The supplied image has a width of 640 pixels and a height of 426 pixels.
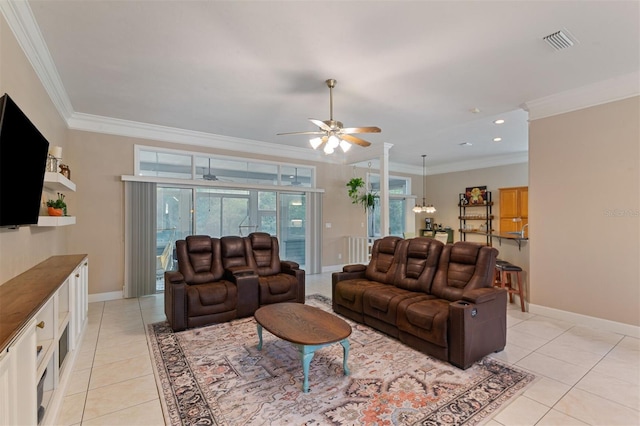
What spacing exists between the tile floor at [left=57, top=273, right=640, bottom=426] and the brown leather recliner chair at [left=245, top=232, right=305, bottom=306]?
1.51m

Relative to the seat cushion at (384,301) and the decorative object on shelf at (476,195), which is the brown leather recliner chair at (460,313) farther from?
the decorative object on shelf at (476,195)

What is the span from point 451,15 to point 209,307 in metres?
3.89

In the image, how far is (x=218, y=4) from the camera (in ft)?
7.30

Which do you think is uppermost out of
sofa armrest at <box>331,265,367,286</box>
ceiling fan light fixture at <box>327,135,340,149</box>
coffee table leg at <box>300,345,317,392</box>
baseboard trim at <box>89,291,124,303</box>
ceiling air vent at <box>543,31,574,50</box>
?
ceiling air vent at <box>543,31,574,50</box>

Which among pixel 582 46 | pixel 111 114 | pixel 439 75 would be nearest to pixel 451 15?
pixel 439 75

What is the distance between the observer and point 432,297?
11.0 ft

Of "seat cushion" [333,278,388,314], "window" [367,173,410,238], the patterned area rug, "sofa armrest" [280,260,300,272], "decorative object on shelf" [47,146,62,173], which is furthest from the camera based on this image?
"window" [367,173,410,238]

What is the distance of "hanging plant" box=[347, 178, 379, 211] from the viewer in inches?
283

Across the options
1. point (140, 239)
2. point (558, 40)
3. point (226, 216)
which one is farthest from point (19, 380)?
point (226, 216)

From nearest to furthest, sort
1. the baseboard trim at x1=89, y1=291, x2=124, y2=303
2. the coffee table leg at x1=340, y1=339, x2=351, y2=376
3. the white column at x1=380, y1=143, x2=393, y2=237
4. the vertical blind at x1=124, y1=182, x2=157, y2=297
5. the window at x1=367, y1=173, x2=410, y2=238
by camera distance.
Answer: the coffee table leg at x1=340, y1=339, x2=351, y2=376 < the baseboard trim at x1=89, y1=291, x2=124, y2=303 < the vertical blind at x1=124, y1=182, x2=157, y2=297 < the white column at x1=380, y1=143, x2=393, y2=237 < the window at x1=367, y1=173, x2=410, y2=238

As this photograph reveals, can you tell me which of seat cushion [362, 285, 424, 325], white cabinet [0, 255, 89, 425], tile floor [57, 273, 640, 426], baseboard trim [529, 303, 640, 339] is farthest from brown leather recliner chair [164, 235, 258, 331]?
baseboard trim [529, 303, 640, 339]

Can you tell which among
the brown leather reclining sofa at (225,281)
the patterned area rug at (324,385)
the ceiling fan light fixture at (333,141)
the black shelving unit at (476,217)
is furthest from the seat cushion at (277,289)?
the black shelving unit at (476,217)

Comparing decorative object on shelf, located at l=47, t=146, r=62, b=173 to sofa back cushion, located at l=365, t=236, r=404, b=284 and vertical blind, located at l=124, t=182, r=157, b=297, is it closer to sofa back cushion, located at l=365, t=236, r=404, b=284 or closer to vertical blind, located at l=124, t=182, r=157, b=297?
vertical blind, located at l=124, t=182, r=157, b=297

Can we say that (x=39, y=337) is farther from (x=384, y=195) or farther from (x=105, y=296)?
(x=384, y=195)
